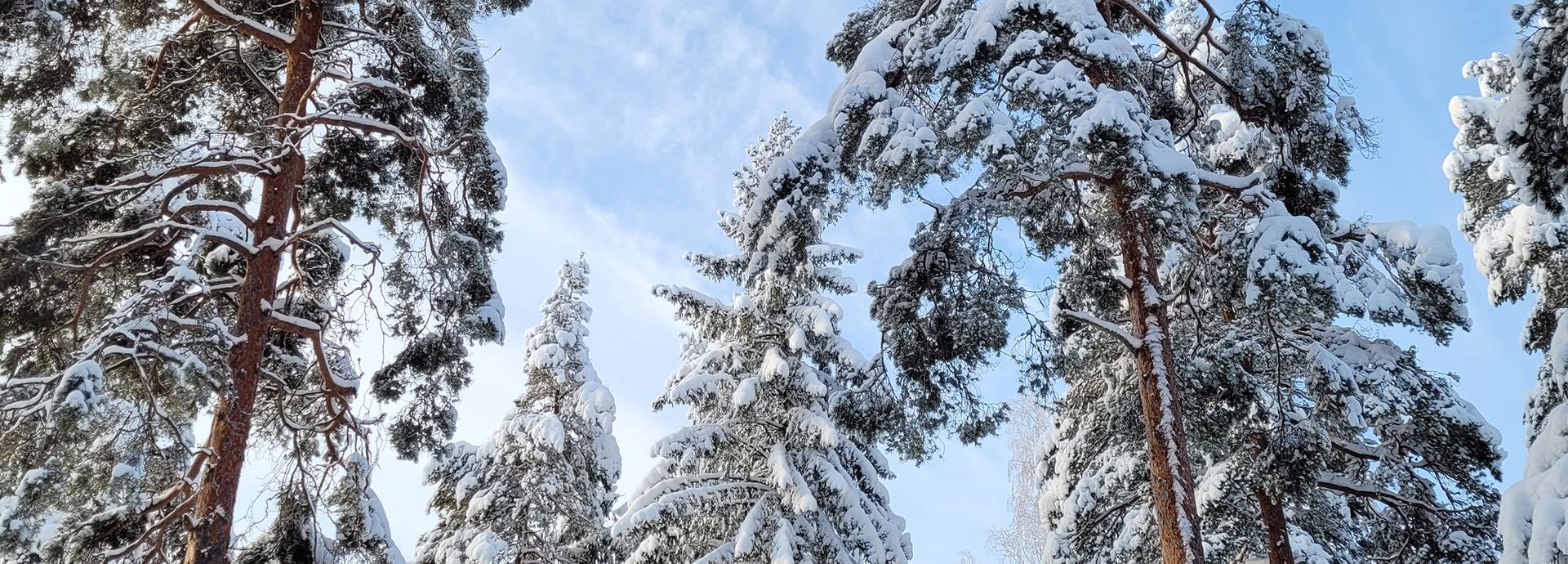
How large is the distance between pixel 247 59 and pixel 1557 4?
10.1m

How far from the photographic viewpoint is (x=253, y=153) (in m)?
7.25

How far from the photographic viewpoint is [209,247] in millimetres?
7742

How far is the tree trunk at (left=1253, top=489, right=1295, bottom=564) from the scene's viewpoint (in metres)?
10.9

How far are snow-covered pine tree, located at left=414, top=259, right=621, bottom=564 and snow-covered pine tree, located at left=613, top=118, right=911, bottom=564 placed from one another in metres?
1.82

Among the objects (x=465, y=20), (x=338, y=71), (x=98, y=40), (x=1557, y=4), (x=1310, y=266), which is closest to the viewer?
(x=1557, y=4)

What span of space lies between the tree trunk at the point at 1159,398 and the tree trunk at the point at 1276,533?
4.25 metres

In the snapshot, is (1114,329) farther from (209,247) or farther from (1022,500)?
(1022,500)

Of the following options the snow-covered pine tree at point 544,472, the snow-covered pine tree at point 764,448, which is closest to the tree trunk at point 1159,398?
the snow-covered pine tree at point 764,448

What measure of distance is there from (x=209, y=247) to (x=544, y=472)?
25.2 feet

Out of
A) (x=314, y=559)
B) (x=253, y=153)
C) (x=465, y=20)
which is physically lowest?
(x=314, y=559)

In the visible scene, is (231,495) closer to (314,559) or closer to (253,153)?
(314,559)

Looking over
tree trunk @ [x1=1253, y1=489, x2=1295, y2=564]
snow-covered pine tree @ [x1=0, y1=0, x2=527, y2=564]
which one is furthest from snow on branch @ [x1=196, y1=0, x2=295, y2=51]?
tree trunk @ [x1=1253, y1=489, x2=1295, y2=564]

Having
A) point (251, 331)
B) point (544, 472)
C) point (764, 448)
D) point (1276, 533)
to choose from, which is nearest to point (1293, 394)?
point (1276, 533)

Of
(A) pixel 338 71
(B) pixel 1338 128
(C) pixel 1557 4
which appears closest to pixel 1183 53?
(B) pixel 1338 128
